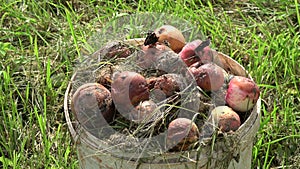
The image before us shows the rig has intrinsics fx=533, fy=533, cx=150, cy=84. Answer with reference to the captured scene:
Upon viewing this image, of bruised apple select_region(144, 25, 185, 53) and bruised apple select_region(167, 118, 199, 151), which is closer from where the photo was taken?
bruised apple select_region(167, 118, 199, 151)

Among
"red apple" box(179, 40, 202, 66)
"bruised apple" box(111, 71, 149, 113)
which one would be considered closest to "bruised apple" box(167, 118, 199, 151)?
"bruised apple" box(111, 71, 149, 113)

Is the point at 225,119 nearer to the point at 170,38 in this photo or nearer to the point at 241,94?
the point at 241,94

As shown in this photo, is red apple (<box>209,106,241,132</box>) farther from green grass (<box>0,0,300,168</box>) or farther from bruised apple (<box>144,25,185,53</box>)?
green grass (<box>0,0,300,168</box>)

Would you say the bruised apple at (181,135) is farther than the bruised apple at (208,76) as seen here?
No

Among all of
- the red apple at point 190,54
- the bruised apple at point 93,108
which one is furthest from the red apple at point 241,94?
the bruised apple at point 93,108

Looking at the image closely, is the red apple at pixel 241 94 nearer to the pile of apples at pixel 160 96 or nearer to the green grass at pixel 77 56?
the pile of apples at pixel 160 96

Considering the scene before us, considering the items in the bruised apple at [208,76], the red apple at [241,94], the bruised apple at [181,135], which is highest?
the bruised apple at [208,76]
